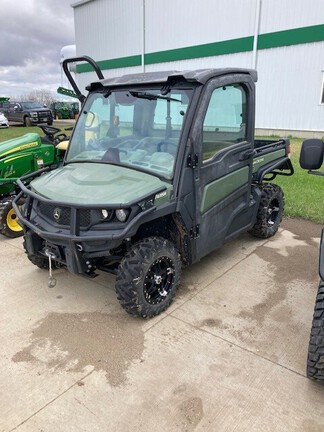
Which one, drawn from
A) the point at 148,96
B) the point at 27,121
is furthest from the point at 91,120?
the point at 27,121

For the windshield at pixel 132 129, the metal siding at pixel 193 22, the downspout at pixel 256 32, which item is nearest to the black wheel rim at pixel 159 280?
the windshield at pixel 132 129

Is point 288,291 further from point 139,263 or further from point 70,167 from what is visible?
point 70,167

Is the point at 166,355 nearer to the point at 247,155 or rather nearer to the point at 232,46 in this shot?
the point at 247,155

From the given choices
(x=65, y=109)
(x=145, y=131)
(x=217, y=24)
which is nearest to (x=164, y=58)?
(x=217, y=24)

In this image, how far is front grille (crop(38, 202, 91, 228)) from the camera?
9.34 ft

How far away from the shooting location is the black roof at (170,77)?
309 centimetres

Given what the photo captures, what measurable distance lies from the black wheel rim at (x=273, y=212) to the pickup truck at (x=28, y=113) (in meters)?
21.4

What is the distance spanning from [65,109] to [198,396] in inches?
1244

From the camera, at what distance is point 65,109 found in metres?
31.1

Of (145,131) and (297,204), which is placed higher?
(145,131)

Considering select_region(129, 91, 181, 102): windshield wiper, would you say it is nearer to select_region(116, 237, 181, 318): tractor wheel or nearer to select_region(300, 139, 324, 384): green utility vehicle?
select_region(116, 237, 181, 318): tractor wheel

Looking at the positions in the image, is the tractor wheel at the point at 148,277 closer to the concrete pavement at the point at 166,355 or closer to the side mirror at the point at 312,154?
the concrete pavement at the point at 166,355

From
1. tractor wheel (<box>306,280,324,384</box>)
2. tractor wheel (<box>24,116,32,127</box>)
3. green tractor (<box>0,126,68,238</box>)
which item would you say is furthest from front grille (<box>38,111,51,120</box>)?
tractor wheel (<box>306,280,324,384</box>)

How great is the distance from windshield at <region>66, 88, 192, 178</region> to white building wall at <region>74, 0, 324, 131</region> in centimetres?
1259
